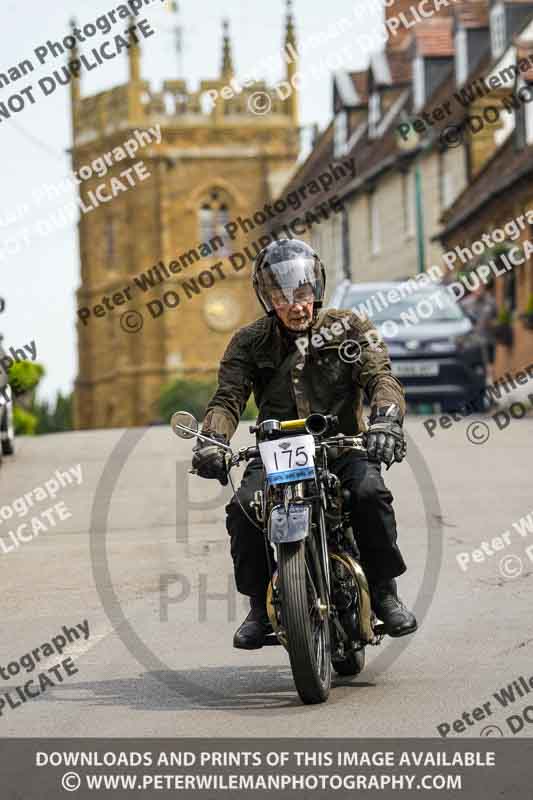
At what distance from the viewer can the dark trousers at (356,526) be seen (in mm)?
7680

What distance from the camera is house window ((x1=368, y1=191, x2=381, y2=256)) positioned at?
61094 mm

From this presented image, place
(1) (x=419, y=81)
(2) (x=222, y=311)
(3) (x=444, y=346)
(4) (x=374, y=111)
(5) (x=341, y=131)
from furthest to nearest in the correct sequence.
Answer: (2) (x=222, y=311) → (5) (x=341, y=131) → (4) (x=374, y=111) → (1) (x=419, y=81) → (3) (x=444, y=346)

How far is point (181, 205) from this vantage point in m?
Result: 94.6

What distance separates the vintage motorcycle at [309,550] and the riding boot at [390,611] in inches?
2.0

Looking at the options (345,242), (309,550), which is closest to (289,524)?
(309,550)

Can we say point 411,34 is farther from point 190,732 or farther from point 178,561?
point 190,732

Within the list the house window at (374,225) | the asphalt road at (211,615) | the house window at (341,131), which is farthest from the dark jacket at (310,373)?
the house window at (341,131)

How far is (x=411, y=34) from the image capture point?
57.6m

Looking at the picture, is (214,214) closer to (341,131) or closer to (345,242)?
(341,131)

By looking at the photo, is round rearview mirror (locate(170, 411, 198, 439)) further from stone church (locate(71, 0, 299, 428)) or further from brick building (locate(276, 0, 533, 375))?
stone church (locate(71, 0, 299, 428))

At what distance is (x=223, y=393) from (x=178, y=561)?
5.02 metres

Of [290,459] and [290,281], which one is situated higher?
[290,281]

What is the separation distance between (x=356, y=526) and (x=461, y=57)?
44221 millimetres
